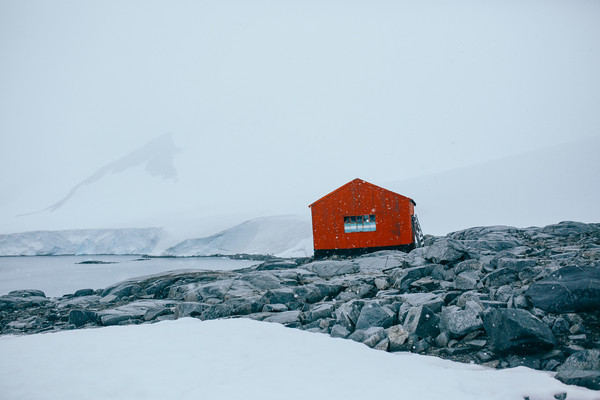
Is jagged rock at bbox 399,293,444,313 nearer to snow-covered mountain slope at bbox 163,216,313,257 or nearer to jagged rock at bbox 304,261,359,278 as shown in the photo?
jagged rock at bbox 304,261,359,278

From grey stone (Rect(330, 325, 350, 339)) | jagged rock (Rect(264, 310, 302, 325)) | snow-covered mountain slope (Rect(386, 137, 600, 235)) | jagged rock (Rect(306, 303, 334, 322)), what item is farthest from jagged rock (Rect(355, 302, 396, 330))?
snow-covered mountain slope (Rect(386, 137, 600, 235))

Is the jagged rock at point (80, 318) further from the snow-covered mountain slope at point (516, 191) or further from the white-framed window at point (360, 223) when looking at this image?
the snow-covered mountain slope at point (516, 191)

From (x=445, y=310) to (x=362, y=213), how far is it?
15618mm

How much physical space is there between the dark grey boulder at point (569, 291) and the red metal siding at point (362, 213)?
49.6 feet

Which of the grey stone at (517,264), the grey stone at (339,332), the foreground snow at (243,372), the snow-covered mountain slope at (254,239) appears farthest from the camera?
the snow-covered mountain slope at (254,239)

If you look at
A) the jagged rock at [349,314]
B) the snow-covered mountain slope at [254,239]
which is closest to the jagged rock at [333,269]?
Result: the jagged rock at [349,314]

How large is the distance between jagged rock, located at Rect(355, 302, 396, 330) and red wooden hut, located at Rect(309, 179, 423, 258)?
49.5 ft

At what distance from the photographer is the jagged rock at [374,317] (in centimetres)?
719

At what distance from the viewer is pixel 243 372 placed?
5348mm

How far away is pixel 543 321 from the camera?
6262 mm

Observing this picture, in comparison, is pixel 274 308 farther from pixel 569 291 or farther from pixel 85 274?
pixel 85 274

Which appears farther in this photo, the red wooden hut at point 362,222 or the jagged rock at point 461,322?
the red wooden hut at point 362,222

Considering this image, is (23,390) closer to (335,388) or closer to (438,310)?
(335,388)

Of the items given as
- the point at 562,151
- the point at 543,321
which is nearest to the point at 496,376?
the point at 543,321
